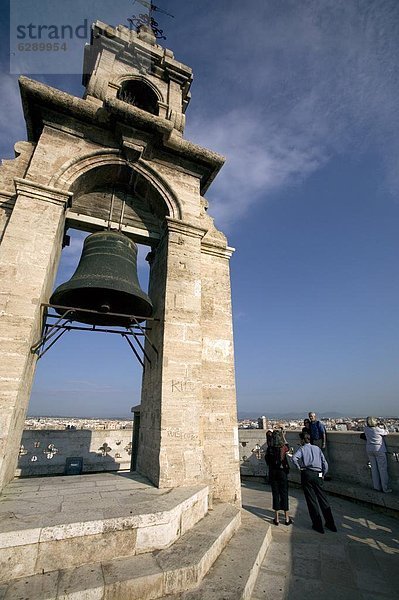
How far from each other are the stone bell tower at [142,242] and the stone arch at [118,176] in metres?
0.02

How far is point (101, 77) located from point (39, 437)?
10082mm

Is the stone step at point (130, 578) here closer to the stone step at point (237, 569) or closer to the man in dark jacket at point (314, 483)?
the stone step at point (237, 569)

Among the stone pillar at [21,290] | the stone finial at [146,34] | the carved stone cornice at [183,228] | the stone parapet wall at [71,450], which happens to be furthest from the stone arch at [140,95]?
the stone parapet wall at [71,450]

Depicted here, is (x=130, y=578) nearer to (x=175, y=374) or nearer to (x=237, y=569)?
(x=237, y=569)

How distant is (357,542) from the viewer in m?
4.33

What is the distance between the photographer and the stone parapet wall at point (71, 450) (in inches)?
328

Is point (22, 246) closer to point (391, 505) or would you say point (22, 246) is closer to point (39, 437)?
point (39, 437)

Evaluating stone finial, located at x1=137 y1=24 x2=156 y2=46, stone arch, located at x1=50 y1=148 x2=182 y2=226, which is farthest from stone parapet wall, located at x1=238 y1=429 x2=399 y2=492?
stone finial, located at x1=137 y1=24 x2=156 y2=46

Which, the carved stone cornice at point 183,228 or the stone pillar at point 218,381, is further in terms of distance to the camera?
the carved stone cornice at point 183,228

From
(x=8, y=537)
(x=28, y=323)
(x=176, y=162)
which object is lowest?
(x=8, y=537)

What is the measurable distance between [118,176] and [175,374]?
434 centimetres

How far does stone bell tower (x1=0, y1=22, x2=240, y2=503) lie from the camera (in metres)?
4.05

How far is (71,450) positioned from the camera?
885 cm

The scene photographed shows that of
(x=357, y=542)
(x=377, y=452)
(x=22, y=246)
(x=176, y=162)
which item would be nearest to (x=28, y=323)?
(x=22, y=246)
